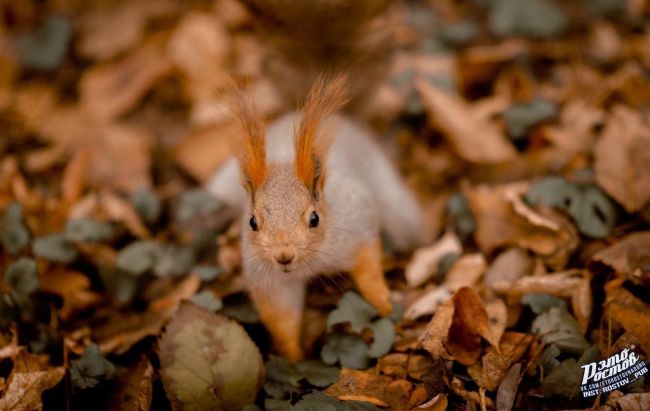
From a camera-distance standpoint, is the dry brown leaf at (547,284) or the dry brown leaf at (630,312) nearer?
the dry brown leaf at (630,312)

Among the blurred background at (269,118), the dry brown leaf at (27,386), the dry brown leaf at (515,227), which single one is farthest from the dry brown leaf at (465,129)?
the dry brown leaf at (27,386)

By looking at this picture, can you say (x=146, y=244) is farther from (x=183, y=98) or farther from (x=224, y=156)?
(x=183, y=98)

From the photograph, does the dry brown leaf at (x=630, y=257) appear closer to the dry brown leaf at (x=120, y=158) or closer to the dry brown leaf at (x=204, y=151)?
the dry brown leaf at (x=204, y=151)

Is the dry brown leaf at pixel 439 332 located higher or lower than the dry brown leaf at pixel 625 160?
A: lower

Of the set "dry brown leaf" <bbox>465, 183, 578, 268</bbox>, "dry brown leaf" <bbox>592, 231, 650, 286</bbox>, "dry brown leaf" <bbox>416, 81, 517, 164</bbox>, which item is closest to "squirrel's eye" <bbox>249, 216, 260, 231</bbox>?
"dry brown leaf" <bbox>465, 183, 578, 268</bbox>

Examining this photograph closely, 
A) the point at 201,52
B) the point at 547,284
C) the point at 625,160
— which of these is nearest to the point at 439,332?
the point at 547,284

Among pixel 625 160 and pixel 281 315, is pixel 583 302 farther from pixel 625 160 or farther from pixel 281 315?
pixel 281 315

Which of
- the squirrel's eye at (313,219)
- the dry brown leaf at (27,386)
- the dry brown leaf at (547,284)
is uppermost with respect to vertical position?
the squirrel's eye at (313,219)
